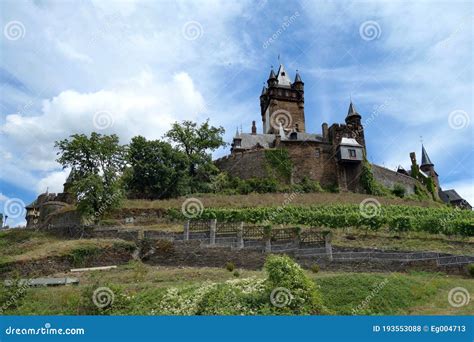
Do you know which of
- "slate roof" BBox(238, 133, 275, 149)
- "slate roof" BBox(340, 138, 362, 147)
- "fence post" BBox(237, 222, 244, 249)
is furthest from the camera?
"slate roof" BBox(238, 133, 275, 149)

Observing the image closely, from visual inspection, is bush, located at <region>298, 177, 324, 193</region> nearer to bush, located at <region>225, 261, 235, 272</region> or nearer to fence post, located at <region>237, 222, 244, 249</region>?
fence post, located at <region>237, 222, 244, 249</region>

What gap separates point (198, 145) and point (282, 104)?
2268 centimetres

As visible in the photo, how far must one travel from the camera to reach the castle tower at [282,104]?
61.0 m

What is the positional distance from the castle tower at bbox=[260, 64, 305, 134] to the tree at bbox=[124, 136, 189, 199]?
23.8 meters

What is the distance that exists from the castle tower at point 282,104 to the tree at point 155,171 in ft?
78.2

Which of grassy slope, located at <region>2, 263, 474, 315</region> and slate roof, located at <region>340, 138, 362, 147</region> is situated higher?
slate roof, located at <region>340, 138, 362, 147</region>

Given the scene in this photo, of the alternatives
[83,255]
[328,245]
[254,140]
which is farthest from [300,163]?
[83,255]

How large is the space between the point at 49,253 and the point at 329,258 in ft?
51.3

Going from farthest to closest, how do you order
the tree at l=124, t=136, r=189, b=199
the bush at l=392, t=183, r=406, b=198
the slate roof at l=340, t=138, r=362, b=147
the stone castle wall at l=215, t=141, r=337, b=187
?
the bush at l=392, t=183, r=406, b=198, the slate roof at l=340, t=138, r=362, b=147, the stone castle wall at l=215, t=141, r=337, b=187, the tree at l=124, t=136, r=189, b=199

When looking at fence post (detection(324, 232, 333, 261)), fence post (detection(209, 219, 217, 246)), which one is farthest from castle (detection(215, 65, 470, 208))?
fence post (detection(324, 232, 333, 261))

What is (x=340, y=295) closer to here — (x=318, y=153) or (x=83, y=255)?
(x=83, y=255)

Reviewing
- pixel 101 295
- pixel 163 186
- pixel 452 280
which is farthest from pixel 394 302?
pixel 163 186

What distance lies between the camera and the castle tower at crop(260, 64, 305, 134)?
61.0m

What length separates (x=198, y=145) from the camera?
145 feet
